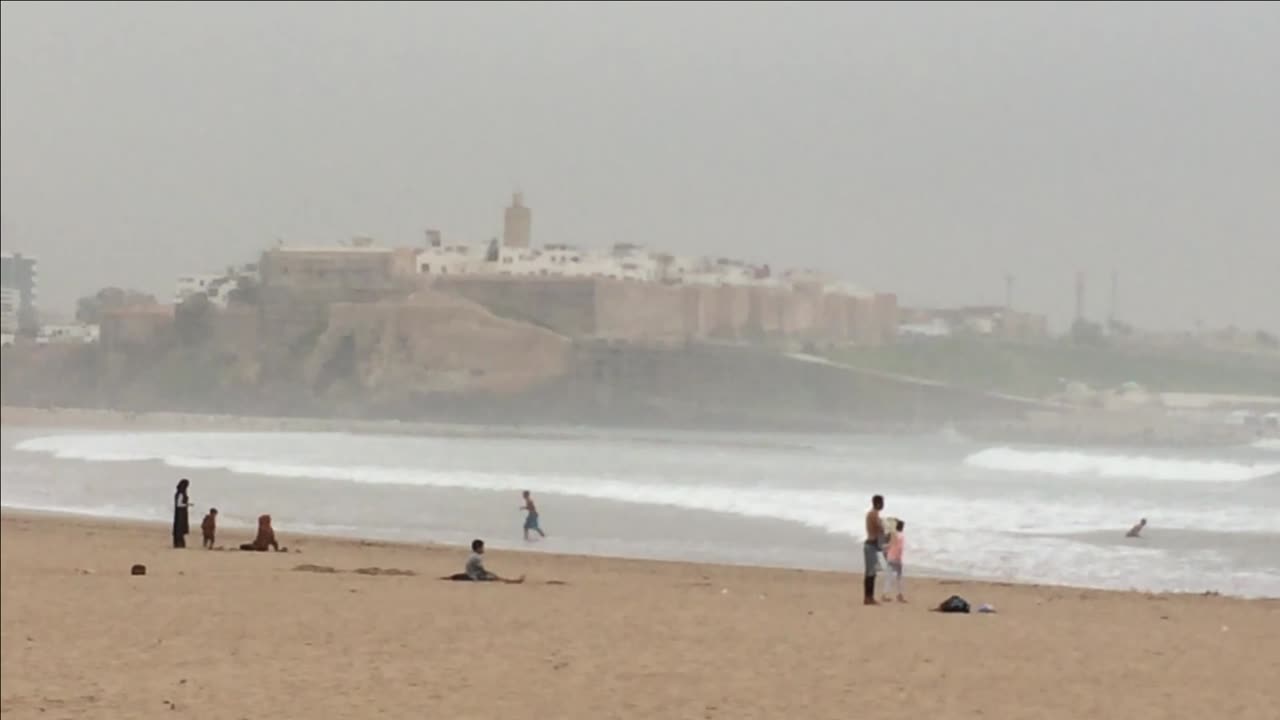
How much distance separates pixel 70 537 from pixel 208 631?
24.3ft

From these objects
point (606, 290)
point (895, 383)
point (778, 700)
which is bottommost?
point (778, 700)

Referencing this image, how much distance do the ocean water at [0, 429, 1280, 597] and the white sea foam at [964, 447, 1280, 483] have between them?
84 mm

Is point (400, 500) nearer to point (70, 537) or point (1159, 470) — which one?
point (70, 537)

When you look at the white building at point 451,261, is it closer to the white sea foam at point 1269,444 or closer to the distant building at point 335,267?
the distant building at point 335,267

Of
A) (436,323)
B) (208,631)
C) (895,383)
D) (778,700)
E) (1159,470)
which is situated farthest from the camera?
(436,323)

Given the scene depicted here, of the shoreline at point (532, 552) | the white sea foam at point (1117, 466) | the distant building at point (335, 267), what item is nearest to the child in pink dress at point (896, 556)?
the shoreline at point (532, 552)

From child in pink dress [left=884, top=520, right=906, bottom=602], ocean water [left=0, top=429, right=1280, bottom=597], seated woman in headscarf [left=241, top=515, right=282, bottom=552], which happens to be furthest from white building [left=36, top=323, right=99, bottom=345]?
child in pink dress [left=884, top=520, right=906, bottom=602]

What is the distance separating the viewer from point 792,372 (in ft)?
206

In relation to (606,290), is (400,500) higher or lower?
lower

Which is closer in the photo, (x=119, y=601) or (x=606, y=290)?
(x=119, y=601)

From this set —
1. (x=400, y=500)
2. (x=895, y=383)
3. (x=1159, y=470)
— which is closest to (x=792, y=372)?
(x=895, y=383)

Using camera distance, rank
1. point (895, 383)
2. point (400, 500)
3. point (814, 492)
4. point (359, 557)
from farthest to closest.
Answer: point (895, 383) → point (814, 492) → point (400, 500) → point (359, 557)

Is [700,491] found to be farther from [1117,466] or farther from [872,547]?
[872,547]

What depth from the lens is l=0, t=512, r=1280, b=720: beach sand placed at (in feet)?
22.5
